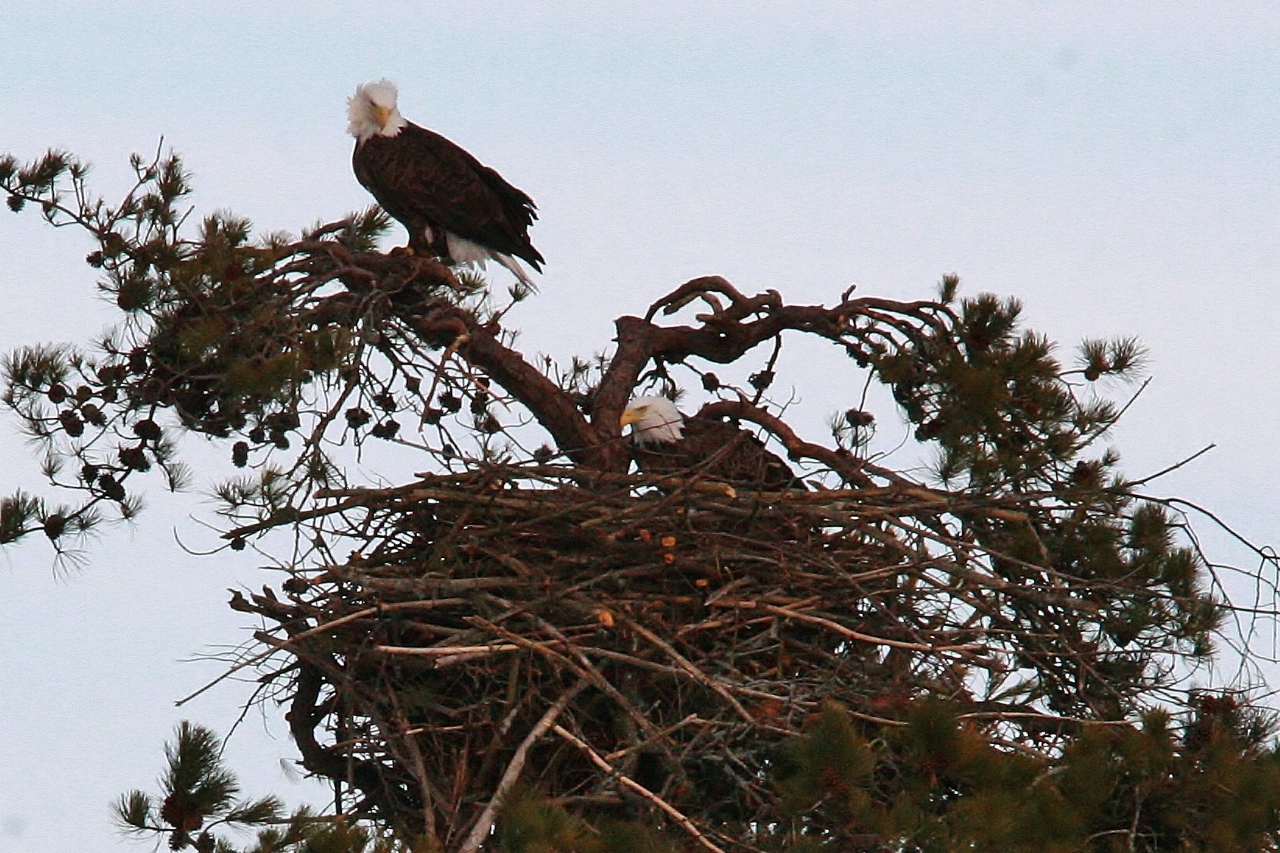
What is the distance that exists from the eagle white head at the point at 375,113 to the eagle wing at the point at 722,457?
1621 mm

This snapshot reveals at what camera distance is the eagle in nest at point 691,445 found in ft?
21.5

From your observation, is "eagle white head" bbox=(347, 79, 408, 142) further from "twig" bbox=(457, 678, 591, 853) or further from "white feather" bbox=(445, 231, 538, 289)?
"twig" bbox=(457, 678, 591, 853)

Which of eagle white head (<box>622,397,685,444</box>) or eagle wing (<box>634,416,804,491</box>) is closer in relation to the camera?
eagle wing (<box>634,416,804,491</box>)

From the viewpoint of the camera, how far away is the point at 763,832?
195 inches

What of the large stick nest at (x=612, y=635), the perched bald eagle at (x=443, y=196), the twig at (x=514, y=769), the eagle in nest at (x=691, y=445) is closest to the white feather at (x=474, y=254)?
the perched bald eagle at (x=443, y=196)

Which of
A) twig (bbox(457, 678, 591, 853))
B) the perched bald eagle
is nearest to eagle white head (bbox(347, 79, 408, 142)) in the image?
the perched bald eagle

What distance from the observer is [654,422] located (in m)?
6.76

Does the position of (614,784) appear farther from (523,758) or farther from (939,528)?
(939,528)

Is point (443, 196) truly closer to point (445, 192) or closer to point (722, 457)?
point (445, 192)

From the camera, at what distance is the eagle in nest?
6566mm

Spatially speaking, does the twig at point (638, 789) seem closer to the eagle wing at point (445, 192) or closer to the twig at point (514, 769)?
the twig at point (514, 769)

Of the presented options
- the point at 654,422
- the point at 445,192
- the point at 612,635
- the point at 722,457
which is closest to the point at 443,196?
the point at 445,192

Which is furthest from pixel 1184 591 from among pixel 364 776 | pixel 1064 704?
pixel 364 776

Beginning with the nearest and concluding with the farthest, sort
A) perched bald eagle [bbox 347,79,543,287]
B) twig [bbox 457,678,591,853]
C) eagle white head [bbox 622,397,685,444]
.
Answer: twig [bbox 457,678,591,853], eagle white head [bbox 622,397,685,444], perched bald eagle [bbox 347,79,543,287]
